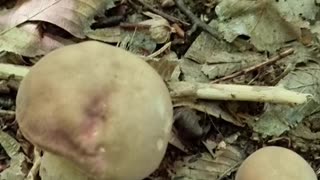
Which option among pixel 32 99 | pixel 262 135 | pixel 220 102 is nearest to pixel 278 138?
pixel 262 135

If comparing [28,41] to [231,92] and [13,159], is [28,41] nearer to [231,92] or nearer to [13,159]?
[13,159]

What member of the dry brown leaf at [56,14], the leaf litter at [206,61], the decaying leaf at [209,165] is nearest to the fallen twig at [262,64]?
the leaf litter at [206,61]

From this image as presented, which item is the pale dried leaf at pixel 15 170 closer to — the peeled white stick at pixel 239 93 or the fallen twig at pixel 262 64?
the peeled white stick at pixel 239 93

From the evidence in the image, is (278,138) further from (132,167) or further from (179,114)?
(132,167)

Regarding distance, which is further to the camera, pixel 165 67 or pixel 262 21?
pixel 262 21

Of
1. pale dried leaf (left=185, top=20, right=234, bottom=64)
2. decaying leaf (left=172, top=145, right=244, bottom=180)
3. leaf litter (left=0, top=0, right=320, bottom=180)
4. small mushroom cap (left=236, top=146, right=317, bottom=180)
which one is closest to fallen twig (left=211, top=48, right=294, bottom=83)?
leaf litter (left=0, top=0, right=320, bottom=180)

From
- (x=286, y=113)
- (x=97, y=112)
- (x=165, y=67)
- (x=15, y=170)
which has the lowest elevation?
(x=15, y=170)

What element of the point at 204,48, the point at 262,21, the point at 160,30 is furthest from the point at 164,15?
A: the point at 262,21

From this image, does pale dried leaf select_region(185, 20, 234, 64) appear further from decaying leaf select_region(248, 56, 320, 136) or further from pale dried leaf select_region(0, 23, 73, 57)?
pale dried leaf select_region(0, 23, 73, 57)
